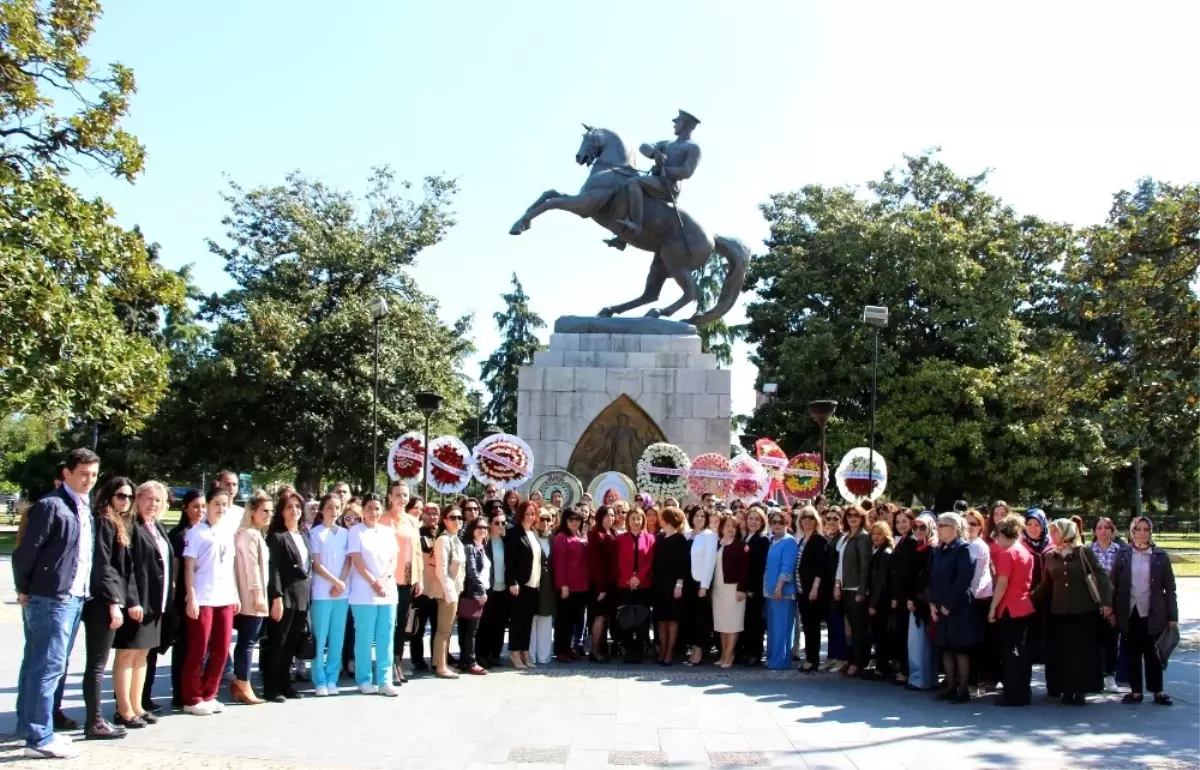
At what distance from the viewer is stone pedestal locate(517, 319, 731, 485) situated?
1711 cm

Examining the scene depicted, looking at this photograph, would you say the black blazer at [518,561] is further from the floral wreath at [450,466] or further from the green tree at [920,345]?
the green tree at [920,345]

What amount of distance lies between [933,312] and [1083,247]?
1673 cm

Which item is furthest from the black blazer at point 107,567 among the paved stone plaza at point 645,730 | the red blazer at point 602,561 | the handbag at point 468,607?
the red blazer at point 602,561

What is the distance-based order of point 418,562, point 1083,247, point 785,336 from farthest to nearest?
point 785,336 < point 1083,247 < point 418,562

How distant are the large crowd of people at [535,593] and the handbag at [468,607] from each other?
2 centimetres

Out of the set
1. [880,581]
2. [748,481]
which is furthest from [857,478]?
[880,581]

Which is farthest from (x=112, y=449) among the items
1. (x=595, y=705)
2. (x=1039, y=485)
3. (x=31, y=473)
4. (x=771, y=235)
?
(x=595, y=705)

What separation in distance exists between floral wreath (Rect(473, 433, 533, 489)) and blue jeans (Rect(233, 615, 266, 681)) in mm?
7526

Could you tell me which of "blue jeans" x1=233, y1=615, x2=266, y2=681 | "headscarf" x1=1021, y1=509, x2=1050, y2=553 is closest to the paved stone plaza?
"blue jeans" x1=233, y1=615, x2=266, y2=681

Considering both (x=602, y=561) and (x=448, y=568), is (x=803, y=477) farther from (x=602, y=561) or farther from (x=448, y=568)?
(x=448, y=568)

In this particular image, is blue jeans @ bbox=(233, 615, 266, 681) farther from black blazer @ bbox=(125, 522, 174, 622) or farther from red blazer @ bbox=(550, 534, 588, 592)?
red blazer @ bbox=(550, 534, 588, 592)

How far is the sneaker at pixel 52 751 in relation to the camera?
627 centimetres

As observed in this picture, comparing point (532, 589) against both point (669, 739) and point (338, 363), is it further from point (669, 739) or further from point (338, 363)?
point (338, 363)

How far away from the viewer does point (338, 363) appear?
31062 mm
